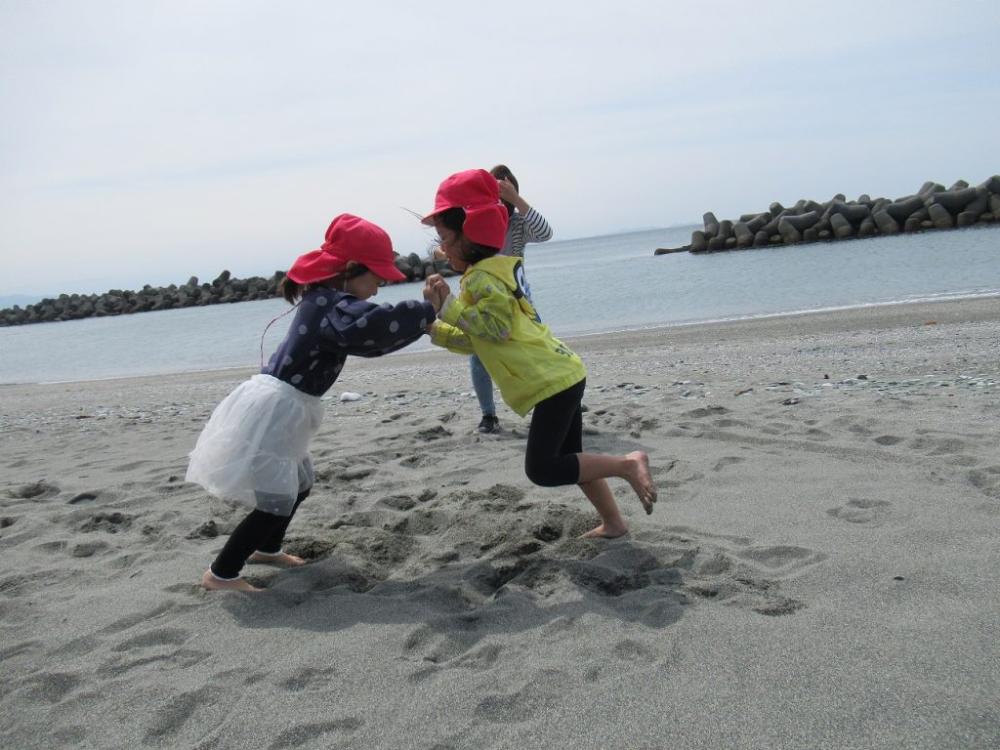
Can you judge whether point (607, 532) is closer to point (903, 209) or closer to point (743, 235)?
point (903, 209)

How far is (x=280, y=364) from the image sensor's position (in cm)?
336

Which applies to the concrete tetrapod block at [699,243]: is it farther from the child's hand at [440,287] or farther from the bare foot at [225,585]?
the bare foot at [225,585]

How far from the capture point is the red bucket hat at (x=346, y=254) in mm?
3368

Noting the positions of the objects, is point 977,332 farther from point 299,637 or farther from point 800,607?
point 299,637

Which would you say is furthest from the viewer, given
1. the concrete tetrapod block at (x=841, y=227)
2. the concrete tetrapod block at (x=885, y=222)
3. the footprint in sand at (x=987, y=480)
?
the concrete tetrapod block at (x=841, y=227)

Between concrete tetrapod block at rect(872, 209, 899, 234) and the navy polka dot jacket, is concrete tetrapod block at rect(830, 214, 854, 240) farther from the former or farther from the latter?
the navy polka dot jacket

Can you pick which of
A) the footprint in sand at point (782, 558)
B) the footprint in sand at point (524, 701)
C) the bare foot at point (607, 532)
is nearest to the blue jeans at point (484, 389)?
the bare foot at point (607, 532)

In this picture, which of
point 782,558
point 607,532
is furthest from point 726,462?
point 782,558

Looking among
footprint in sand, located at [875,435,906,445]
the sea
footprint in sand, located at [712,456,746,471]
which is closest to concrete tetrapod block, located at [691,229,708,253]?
the sea

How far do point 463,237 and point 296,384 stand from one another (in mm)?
881

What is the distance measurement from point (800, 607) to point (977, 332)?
828 centimetres

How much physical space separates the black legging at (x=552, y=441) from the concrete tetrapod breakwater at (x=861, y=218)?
31366 mm

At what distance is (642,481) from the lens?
347 cm

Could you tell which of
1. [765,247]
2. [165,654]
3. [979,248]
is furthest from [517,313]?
[765,247]
